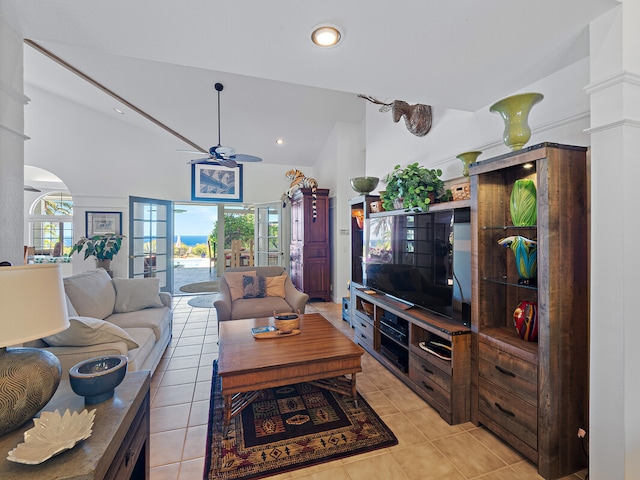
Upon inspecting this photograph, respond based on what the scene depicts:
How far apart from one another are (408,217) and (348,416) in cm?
169

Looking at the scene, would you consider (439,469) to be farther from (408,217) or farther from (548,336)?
(408,217)

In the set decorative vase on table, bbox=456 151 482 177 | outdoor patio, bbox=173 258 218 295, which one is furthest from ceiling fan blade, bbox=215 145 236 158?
outdoor patio, bbox=173 258 218 295

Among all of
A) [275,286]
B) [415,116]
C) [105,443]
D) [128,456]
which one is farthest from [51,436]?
[415,116]

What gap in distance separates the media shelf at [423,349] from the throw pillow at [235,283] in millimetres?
1530

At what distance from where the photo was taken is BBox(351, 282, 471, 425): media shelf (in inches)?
81.9

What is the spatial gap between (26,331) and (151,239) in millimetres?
5655

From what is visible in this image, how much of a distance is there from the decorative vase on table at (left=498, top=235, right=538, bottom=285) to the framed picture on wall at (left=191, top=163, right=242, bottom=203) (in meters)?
5.55

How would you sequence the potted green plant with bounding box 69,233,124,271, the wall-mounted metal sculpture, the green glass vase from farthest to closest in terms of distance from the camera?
1. the potted green plant with bounding box 69,233,124,271
2. the wall-mounted metal sculpture
3. the green glass vase

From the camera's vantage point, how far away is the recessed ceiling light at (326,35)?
1.55 meters

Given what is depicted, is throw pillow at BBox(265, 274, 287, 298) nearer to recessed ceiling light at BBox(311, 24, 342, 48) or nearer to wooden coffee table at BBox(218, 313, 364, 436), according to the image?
wooden coffee table at BBox(218, 313, 364, 436)

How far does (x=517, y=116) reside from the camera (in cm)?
186

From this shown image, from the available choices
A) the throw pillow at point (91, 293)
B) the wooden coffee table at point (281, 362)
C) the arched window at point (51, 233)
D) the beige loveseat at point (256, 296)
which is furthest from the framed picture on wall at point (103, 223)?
the wooden coffee table at point (281, 362)

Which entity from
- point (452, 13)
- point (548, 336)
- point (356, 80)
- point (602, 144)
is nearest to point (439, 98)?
point (356, 80)

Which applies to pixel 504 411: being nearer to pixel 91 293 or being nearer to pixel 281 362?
pixel 281 362
